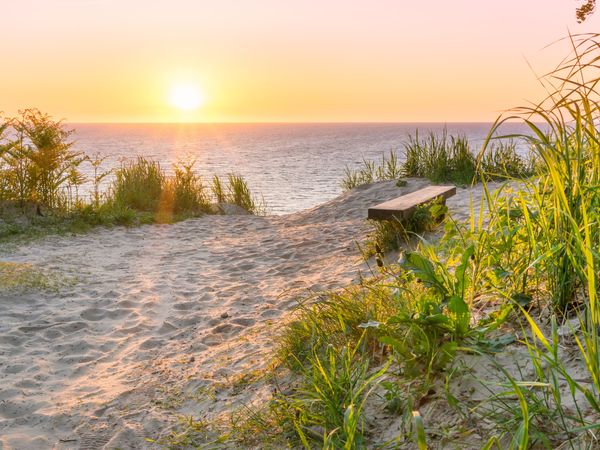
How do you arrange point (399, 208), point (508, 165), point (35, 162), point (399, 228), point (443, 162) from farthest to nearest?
1. point (443, 162)
2. point (508, 165)
3. point (35, 162)
4. point (399, 228)
5. point (399, 208)

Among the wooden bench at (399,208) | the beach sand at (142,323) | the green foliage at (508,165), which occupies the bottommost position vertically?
the beach sand at (142,323)

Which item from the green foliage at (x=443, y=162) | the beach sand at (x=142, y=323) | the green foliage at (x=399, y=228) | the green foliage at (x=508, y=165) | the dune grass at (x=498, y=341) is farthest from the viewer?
the green foliage at (x=443, y=162)

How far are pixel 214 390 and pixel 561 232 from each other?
2.21 m

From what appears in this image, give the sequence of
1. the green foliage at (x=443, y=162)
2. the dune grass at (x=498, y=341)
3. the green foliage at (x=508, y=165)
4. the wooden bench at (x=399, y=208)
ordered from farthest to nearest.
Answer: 1. the green foliage at (x=443, y=162)
2. the green foliage at (x=508, y=165)
3. the wooden bench at (x=399, y=208)
4. the dune grass at (x=498, y=341)

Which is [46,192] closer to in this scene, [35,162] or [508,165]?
[35,162]

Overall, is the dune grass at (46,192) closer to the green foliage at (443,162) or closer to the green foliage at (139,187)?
the green foliage at (139,187)

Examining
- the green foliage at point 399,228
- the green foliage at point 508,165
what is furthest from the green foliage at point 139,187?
the green foliage at point 508,165

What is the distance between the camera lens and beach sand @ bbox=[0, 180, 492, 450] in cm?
320

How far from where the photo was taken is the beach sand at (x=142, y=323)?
3.20 m

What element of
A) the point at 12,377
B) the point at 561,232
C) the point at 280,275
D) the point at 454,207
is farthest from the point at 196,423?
the point at 454,207

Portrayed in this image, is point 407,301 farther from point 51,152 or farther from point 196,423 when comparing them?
point 51,152

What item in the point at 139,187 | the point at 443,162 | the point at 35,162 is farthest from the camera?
the point at 443,162

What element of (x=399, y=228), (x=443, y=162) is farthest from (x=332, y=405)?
(x=443, y=162)

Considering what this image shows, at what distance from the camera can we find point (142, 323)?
479 cm
